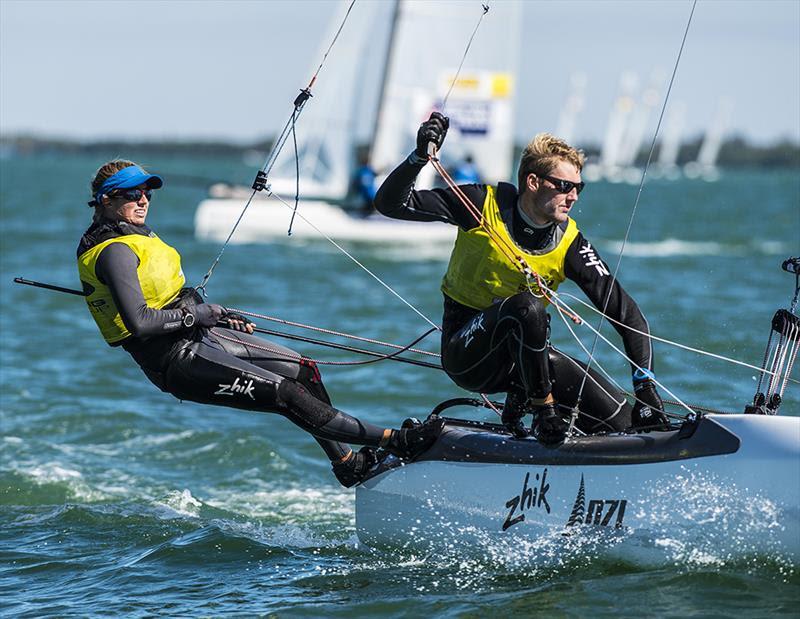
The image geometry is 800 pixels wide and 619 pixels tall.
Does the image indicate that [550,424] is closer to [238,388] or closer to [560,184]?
[560,184]

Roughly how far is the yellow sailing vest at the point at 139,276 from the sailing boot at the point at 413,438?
908mm

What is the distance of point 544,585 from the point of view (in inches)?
159

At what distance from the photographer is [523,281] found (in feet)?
13.5

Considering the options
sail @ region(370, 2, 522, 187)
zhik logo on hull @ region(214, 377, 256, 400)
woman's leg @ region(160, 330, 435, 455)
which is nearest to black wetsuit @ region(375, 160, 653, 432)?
woman's leg @ region(160, 330, 435, 455)

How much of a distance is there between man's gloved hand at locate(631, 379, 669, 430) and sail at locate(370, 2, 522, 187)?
1520cm

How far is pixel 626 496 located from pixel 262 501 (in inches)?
88.2

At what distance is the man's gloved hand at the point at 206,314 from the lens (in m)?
4.24

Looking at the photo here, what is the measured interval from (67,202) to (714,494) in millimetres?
32338

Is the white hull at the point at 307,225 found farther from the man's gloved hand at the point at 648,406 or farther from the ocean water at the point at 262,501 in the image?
the man's gloved hand at the point at 648,406

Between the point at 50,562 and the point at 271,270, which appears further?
the point at 271,270

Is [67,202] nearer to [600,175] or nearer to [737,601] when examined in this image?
[737,601]

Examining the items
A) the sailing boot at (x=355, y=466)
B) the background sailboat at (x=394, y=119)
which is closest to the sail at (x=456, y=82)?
the background sailboat at (x=394, y=119)

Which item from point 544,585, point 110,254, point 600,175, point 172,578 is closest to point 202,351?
point 110,254

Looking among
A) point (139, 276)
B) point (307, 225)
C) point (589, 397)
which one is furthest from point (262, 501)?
point (307, 225)
